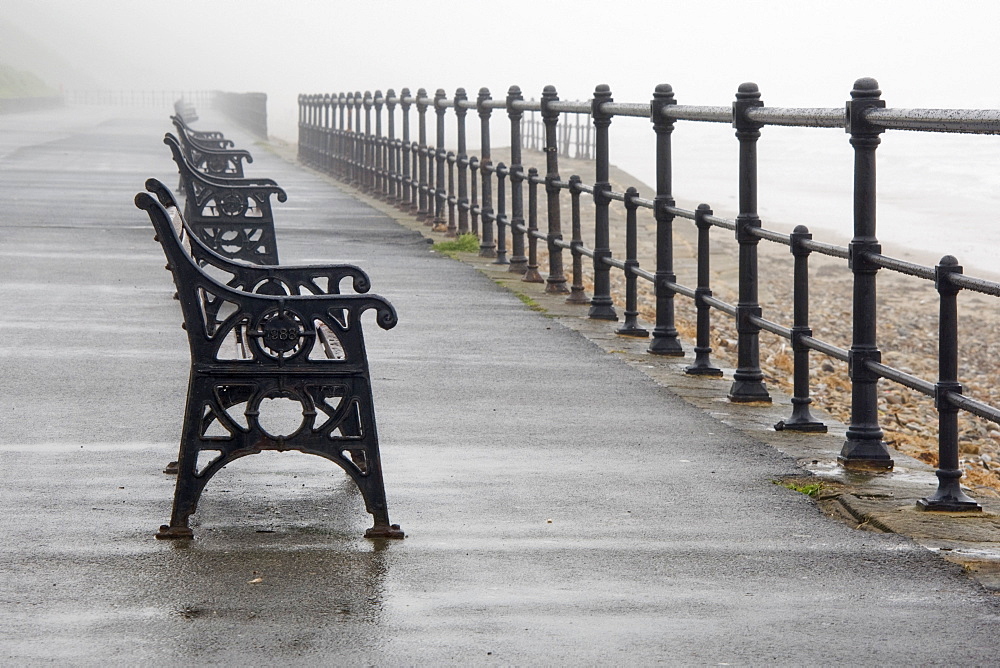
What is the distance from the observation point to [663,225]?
916cm

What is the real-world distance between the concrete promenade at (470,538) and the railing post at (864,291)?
0.18 metres

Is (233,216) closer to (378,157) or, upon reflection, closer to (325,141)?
(378,157)

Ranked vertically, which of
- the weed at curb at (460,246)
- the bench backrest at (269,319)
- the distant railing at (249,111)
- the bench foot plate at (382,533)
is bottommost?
A: the bench foot plate at (382,533)

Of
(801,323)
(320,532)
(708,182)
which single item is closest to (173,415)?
(320,532)

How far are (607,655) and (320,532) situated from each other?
4.57 ft

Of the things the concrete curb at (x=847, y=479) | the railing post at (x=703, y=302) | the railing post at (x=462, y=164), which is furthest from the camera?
the railing post at (x=462, y=164)

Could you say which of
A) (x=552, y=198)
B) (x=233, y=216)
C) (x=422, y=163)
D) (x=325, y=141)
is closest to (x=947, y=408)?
(x=552, y=198)

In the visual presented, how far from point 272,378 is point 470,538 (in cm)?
80

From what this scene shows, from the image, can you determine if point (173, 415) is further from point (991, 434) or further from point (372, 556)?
point (991, 434)

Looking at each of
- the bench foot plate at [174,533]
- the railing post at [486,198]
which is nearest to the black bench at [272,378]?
the bench foot plate at [174,533]

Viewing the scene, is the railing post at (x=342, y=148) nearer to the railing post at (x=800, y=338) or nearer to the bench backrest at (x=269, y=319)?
the railing post at (x=800, y=338)

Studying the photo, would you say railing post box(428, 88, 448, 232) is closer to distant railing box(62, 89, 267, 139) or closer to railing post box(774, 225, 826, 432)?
railing post box(774, 225, 826, 432)

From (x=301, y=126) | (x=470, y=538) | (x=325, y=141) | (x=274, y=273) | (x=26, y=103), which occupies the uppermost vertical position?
(x=26, y=103)

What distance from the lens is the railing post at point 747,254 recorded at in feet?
24.6
